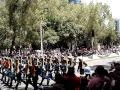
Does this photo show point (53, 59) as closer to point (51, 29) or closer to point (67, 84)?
point (67, 84)

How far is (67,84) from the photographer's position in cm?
1144

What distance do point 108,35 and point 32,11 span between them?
196 ft

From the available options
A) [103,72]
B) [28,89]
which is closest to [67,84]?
[103,72]

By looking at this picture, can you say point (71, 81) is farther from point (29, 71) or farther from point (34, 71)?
point (29, 71)

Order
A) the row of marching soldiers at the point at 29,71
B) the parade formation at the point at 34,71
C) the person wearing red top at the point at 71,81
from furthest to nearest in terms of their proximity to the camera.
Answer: the row of marching soldiers at the point at 29,71 → the parade formation at the point at 34,71 → the person wearing red top at the point at 71,81

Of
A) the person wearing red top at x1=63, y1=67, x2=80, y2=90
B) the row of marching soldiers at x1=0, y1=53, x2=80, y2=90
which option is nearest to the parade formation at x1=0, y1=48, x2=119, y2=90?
the row of marching soldiers at x1=0, y1=53, x2=80, y2=90

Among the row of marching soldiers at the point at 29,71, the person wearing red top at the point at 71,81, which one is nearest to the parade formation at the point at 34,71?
the row of marching soldiers at the point at 29,71

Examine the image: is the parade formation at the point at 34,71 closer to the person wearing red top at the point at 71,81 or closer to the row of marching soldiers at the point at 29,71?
the row of marching soldiers at the point at 29,71

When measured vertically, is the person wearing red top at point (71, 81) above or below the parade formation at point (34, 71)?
above

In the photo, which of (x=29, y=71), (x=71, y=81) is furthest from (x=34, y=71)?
(x=71, y=81)

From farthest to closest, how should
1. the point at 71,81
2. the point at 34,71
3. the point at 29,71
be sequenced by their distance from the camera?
1. the point at 29,71
2. the point at 34,71
3. the point at 71,81

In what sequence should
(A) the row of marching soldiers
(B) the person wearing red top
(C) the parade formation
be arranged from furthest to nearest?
(A) the row of marching soldiers → (C) the parade formation → (B) the person wearing red top

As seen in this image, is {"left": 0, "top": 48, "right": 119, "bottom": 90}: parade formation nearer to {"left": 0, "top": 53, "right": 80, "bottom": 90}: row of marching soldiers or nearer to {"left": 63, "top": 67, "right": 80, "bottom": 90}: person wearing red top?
{"left": 0, "top": 53, "right": 80, "bottom": 90}: row of marching soldiers

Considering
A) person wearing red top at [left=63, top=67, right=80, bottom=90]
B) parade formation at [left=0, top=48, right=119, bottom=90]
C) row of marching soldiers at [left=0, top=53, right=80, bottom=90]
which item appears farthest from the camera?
row of marching soldiers at [left=0, top=53, right=80, bottom=90]
